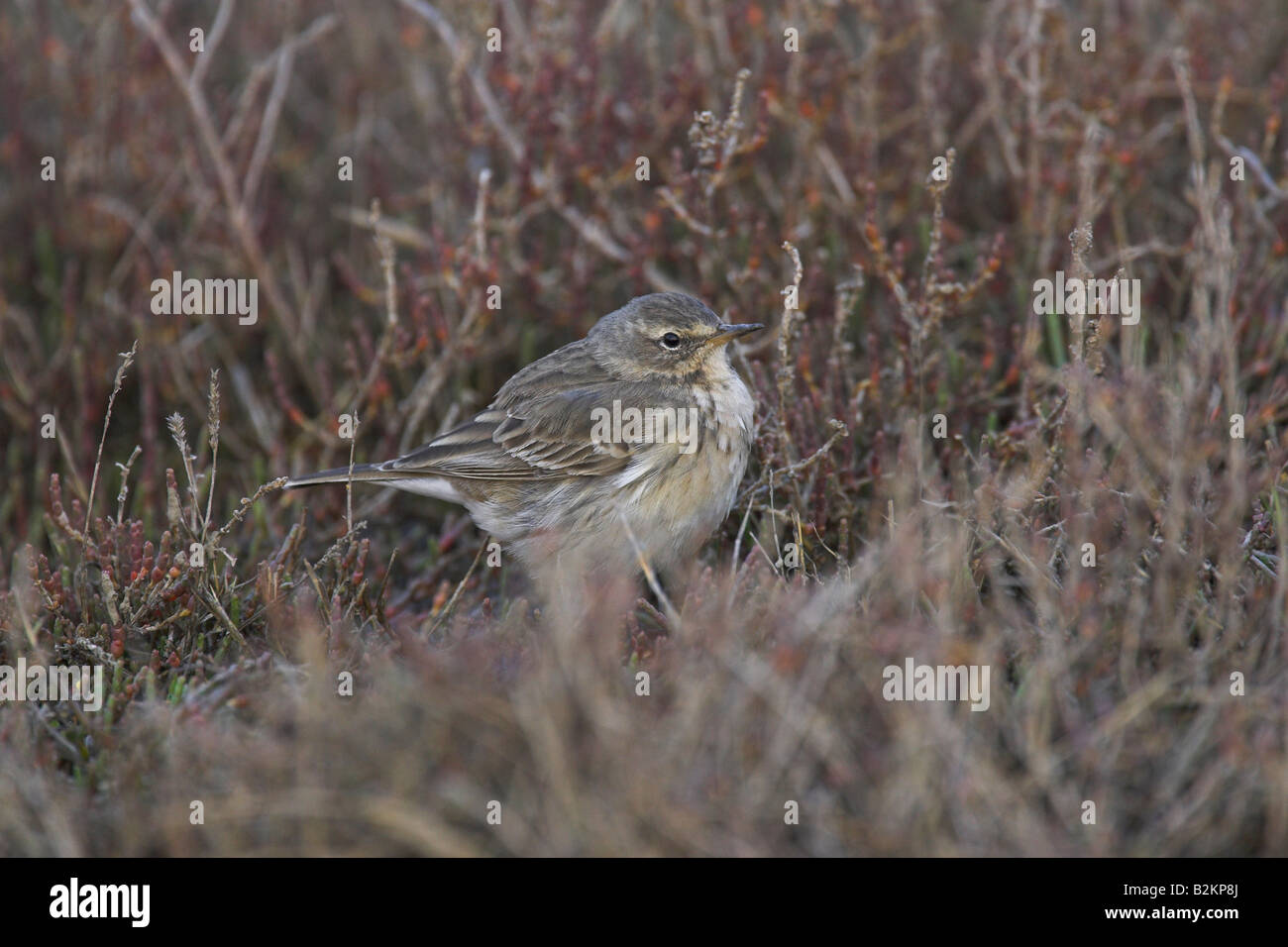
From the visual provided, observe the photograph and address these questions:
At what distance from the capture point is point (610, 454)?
14.8 ft

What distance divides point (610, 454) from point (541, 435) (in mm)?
305

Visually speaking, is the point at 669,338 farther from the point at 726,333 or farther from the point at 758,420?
the point at 758,420

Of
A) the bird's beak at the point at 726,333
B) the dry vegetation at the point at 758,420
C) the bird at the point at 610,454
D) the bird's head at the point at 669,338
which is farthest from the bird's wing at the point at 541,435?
the dry vegetation at the point at 758,420

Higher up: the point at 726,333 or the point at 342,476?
the point at 726,333

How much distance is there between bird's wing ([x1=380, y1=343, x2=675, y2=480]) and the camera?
15.0ft

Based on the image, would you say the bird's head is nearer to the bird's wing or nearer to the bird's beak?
the bird's beak

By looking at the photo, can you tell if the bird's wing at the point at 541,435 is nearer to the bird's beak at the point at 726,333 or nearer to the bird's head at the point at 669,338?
the bird's head at the point at 669,338

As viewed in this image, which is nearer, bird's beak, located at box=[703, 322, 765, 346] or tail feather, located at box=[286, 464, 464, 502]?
bird's beak, located at box=[703, 322, 765, 346]

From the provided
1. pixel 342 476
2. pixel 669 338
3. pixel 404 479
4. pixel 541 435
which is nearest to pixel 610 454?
pixel 541 435

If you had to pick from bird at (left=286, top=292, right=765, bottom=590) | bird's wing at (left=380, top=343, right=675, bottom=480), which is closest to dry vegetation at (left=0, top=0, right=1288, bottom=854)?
bird at (left=286, top=292, right=765, bottom=590)

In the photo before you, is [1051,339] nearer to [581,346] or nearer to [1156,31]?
[581,346]

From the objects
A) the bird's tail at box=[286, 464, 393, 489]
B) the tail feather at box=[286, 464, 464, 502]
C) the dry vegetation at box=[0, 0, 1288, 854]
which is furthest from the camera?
the tail feather at box=[286, 464, 464, 502]

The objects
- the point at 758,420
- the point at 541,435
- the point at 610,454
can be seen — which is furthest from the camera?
the point at 758,420

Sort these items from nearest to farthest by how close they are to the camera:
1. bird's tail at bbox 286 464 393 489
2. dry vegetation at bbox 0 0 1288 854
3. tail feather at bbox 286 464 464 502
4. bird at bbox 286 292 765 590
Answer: dry vegetation at bbox 0 0 1288 854, bird at bbox 286 292 765 590, bird's tail at bbox 286 464 393 489, tail feather at bbox 286 464 464 502
